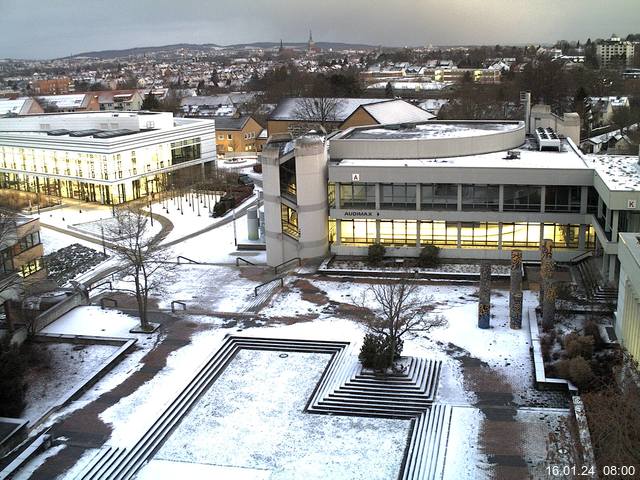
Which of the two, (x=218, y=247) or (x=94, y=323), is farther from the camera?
(x=218, y=247)

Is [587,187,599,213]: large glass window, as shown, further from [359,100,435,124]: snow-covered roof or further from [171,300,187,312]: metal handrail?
[359,100,435,124]: snow-covered roof

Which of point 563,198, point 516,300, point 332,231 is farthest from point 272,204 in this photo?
point 516,300

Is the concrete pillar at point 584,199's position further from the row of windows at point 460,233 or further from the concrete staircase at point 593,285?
the concrete staircase at point 593,285

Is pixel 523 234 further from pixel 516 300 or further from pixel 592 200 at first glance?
pixel 516 300

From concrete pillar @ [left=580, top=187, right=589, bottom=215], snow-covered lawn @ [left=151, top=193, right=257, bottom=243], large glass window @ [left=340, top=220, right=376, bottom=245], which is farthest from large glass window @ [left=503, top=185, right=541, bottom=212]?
snow-covered lawn @ [left=151, top=193, right=257, bottom=243]

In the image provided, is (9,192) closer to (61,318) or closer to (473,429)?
(61,318)

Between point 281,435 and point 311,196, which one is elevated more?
point 311,196

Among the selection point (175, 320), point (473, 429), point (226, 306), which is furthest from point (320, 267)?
point (473, 429)
